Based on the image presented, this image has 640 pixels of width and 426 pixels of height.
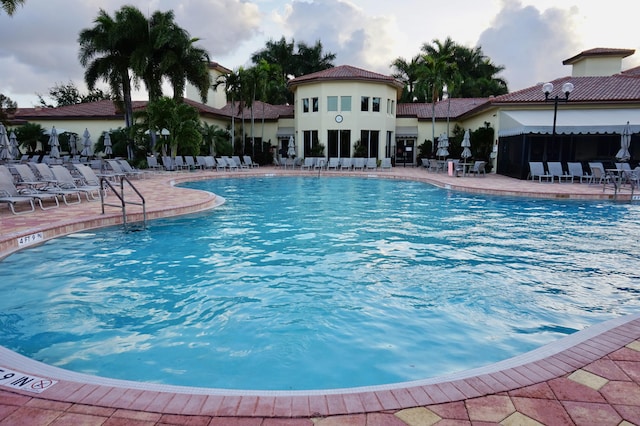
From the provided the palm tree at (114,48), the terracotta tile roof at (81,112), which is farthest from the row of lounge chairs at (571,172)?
the terracotta tile roof at (81,112)

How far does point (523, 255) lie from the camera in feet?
25.0

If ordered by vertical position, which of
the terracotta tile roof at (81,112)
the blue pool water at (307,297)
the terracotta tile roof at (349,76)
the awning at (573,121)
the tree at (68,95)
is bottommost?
the blue pool water at (307,297)

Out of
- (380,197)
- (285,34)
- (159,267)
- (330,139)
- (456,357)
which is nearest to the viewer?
(456,357)

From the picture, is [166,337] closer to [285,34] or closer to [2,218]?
[2,218]

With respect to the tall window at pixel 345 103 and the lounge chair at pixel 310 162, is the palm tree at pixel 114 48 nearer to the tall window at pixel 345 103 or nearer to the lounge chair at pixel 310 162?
the lounge chair at pixel 310 162

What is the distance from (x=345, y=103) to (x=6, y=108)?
2933 cm

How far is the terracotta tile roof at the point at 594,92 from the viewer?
68.0ft

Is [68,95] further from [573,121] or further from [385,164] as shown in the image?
[573,121]

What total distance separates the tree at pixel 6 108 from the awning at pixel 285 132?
66.6ft

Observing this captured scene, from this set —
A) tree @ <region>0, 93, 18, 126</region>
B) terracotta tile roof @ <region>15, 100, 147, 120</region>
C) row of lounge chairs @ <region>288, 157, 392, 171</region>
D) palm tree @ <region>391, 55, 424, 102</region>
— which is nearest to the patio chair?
row of lounge chairs @ <region>288, 157, 392, 171</region>

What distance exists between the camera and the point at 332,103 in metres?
29.9

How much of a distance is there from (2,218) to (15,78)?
37.4 metres

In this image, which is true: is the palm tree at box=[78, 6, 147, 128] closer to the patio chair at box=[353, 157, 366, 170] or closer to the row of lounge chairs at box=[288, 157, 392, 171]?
the row of lounge chairs at box=[288, 157, 392, 171]

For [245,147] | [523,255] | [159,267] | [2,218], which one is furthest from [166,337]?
[245,147]
